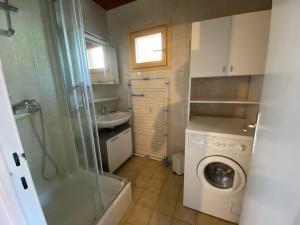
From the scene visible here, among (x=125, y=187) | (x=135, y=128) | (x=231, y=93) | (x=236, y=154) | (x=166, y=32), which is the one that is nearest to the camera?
(x=236, y=154)

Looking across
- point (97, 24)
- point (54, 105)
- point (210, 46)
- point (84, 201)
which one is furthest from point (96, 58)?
point (84, 201)

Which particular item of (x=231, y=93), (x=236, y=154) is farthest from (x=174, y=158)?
(x=231, y=93)

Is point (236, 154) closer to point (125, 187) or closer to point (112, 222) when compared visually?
point (125, 187)

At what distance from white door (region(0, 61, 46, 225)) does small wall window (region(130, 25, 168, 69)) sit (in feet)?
6.01

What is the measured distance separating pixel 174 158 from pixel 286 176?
1.68 metres

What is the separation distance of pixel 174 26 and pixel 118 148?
6.26ft

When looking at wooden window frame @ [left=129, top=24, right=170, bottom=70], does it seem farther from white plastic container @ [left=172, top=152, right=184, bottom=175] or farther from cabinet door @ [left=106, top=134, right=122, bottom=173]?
white plastic container @ [left=172, top=152, right=184, bottom=175]

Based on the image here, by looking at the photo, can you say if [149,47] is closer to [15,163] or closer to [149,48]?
[149,48]

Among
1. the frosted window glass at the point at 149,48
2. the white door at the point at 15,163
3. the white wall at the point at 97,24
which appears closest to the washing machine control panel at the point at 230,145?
the white door at the point at 15,163

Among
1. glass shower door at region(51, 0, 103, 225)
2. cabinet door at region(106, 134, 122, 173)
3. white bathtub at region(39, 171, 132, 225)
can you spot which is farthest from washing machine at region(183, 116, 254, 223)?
cabinet door at region(106, 134, 122, 173)

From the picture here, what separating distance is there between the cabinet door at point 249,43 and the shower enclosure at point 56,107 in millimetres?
1388

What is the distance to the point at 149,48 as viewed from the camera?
2.05m

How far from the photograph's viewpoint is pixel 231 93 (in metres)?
1.72

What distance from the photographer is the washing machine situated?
45.9 inches
